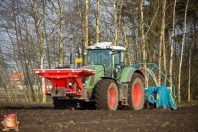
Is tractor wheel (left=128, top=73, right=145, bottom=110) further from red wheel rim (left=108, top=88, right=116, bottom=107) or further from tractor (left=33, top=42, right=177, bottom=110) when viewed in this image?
red wheel rim (left=108, top=88, right=116, bottom=107)

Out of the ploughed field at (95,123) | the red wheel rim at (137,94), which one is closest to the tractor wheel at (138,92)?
the red wheel rim at (137,94)

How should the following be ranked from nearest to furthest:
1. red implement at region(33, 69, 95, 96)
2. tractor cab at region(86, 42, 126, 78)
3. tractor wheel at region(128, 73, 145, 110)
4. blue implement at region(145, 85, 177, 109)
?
red implement at region(33, 69, 95, 96) < tractor cab at region(86, 42, 126, 78) < tractor wheel at region(128, 73, 145, 110) < blue implement at region(145, 85, 177, 109)

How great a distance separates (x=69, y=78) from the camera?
15.0 m

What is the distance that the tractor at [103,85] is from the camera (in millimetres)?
14977

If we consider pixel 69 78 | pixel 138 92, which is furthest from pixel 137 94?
pixel 69 78

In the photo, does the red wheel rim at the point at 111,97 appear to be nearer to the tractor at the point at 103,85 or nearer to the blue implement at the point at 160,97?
the tractor at the point at 103,85

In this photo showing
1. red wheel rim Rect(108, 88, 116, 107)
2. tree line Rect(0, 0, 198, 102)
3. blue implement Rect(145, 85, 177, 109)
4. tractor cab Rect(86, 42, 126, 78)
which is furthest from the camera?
tree line Rect(0, 0, 198, 102)

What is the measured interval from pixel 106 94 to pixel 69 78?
1358 millimetres

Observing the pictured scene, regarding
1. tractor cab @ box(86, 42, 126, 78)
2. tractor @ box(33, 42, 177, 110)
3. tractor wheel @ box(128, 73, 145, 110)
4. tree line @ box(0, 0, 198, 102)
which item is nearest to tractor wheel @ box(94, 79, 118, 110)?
tractor @ box(33, 42, 177, 110)

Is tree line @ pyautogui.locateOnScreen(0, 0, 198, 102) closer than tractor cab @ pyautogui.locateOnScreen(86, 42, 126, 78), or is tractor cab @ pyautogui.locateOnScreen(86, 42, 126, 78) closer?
tractor cab @ pyautogui.locateOnScreen(86, 42, 126, 78)

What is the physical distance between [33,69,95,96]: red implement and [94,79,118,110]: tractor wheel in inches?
21.8

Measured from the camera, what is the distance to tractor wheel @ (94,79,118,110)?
15.0 meters

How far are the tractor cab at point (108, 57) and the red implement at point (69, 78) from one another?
1.55 metres

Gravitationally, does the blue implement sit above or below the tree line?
below
